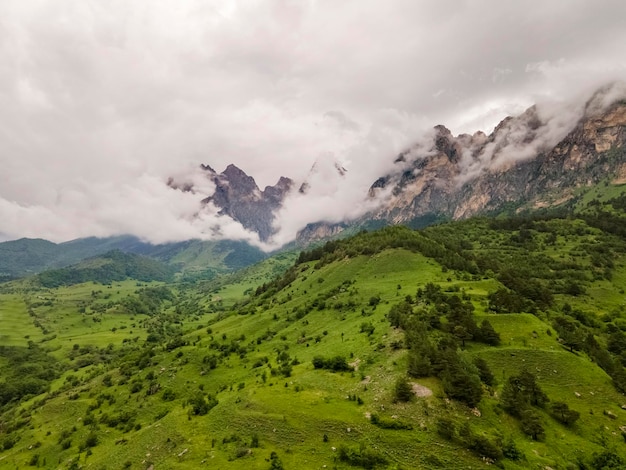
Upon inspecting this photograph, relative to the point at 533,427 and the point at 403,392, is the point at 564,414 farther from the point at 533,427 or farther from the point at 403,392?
Result: the point at 403,392

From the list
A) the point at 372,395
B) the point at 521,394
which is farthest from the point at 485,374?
the point at 372,395

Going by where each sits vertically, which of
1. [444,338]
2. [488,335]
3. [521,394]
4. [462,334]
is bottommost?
[521,394]

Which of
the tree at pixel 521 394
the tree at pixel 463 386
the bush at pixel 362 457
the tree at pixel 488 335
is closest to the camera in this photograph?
the bush at pixel 362 457

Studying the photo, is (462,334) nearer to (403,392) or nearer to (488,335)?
(488,335)

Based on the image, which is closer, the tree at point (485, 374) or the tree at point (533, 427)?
the tree at point (533, 427)

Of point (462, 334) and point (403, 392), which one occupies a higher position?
point (462, 334)

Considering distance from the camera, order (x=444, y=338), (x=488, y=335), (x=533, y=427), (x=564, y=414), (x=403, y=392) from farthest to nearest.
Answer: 1. (x=488, y=335)
2. (x=444, y=338)
3. (x=564, y=414)
4. (x=403, y=392)
5. (x=533, y=427)

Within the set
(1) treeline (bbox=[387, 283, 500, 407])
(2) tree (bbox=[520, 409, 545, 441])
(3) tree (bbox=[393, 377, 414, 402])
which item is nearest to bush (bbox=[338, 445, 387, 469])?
(3) tree (bbox=[393, 377, 414, 402])

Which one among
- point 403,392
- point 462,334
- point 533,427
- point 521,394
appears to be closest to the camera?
point 533,427

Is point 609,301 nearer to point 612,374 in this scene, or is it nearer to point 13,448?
point 612,374

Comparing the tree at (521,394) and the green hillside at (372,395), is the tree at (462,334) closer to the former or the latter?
the green hillside at (372,395)

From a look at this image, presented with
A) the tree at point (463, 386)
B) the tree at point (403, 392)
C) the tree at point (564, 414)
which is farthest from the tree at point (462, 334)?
the tree at point (403, 392)

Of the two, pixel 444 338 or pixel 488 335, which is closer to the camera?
pixel 444 338

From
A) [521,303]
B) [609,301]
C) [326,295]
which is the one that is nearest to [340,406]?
[521,303]
